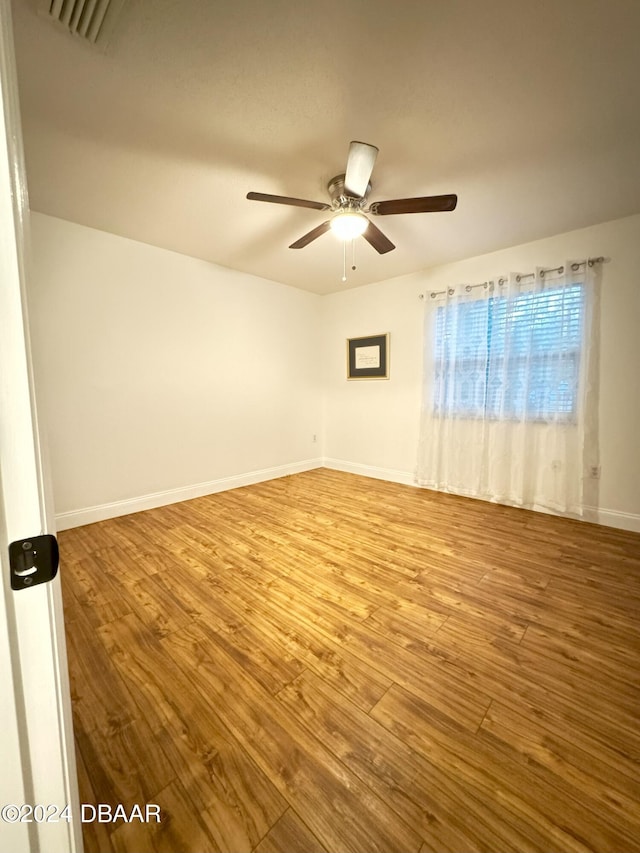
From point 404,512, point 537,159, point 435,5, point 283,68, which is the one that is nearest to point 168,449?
point 404,512

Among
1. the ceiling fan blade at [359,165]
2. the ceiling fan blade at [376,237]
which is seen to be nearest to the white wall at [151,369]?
the ceiling fan blade at [376,237]

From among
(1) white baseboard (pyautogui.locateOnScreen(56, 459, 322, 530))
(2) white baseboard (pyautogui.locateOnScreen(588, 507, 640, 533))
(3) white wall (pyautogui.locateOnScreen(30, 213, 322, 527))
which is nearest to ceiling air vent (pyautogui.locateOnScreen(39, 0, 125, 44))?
(3) white wall (pyautogui.locateOnScreen(30, 213, 322, 527))

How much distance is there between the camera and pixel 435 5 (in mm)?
1092

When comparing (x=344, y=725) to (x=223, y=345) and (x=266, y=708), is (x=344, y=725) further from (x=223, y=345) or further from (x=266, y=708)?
(x=223, y=345)

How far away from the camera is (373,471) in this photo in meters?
4.12

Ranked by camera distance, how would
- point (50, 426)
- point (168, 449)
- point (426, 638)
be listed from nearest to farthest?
point (426, 638)
point (50, 426)
point (168, 449)

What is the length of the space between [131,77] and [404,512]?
3.20 meters

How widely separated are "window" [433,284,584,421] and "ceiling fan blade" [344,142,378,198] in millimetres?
1912

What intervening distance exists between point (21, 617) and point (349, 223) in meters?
2.23

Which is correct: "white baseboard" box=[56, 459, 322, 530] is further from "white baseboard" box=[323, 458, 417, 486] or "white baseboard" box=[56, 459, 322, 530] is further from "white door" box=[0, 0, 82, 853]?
"white door" box=[0, 0, 82, 853]

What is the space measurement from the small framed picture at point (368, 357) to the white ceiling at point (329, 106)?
1.62 metres

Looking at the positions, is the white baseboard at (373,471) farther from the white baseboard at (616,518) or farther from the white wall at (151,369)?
the white baseboard at (616,518)

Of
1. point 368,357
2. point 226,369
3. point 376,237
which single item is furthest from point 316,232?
point 368,357

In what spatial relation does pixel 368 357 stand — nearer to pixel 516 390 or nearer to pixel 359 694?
pixel 516 390
